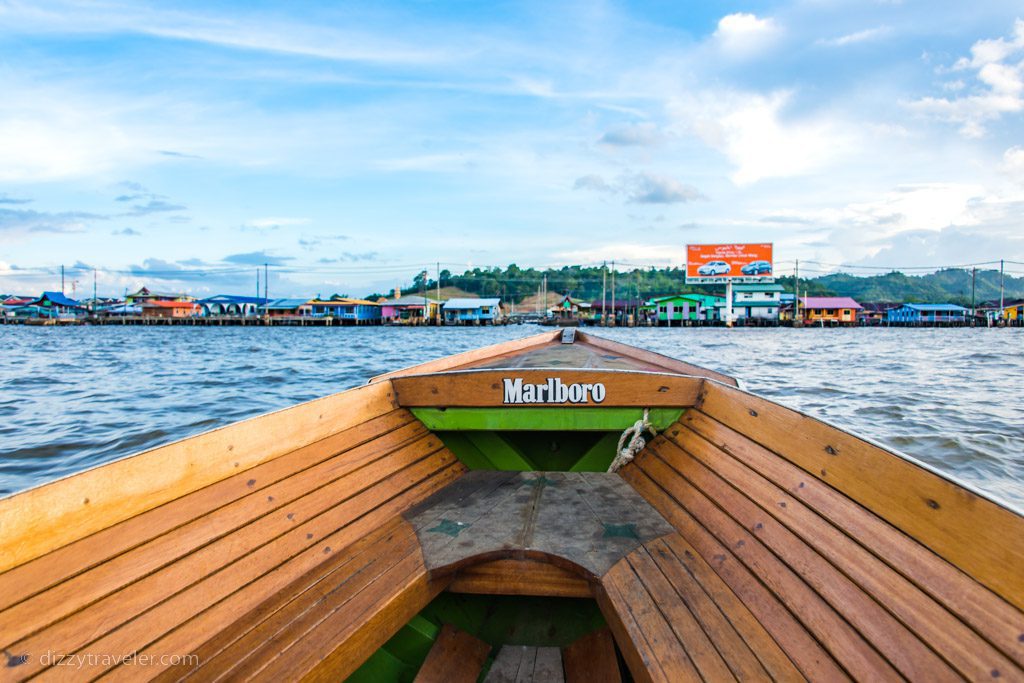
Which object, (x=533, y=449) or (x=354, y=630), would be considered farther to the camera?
(x=533, y=449)

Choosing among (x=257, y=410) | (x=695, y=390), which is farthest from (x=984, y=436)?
(x=257, y=410)

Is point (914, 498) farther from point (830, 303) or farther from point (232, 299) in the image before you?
point (232, 299)

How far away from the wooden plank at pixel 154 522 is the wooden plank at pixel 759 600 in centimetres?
159

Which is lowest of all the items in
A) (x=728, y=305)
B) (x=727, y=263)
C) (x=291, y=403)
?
(x=291, y=403)

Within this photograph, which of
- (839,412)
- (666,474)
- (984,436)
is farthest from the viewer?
(839,412)

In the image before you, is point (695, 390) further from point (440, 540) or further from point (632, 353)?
point (632, 353)

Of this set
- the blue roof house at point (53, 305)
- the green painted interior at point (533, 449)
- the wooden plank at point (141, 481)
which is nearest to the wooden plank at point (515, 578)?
the wooden plank at point (141, 481)

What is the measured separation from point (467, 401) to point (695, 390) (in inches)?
53.9

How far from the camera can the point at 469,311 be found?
3132 inches

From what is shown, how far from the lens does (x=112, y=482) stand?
186cm

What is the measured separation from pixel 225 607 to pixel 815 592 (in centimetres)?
195

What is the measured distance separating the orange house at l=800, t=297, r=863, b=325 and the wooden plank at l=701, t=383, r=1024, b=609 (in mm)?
75843

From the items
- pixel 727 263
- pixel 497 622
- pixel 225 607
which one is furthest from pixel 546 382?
pixel 727 263

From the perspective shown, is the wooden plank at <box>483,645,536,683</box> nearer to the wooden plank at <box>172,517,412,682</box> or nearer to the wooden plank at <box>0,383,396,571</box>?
the wooden plank at <box>172,517,412,682</box>
